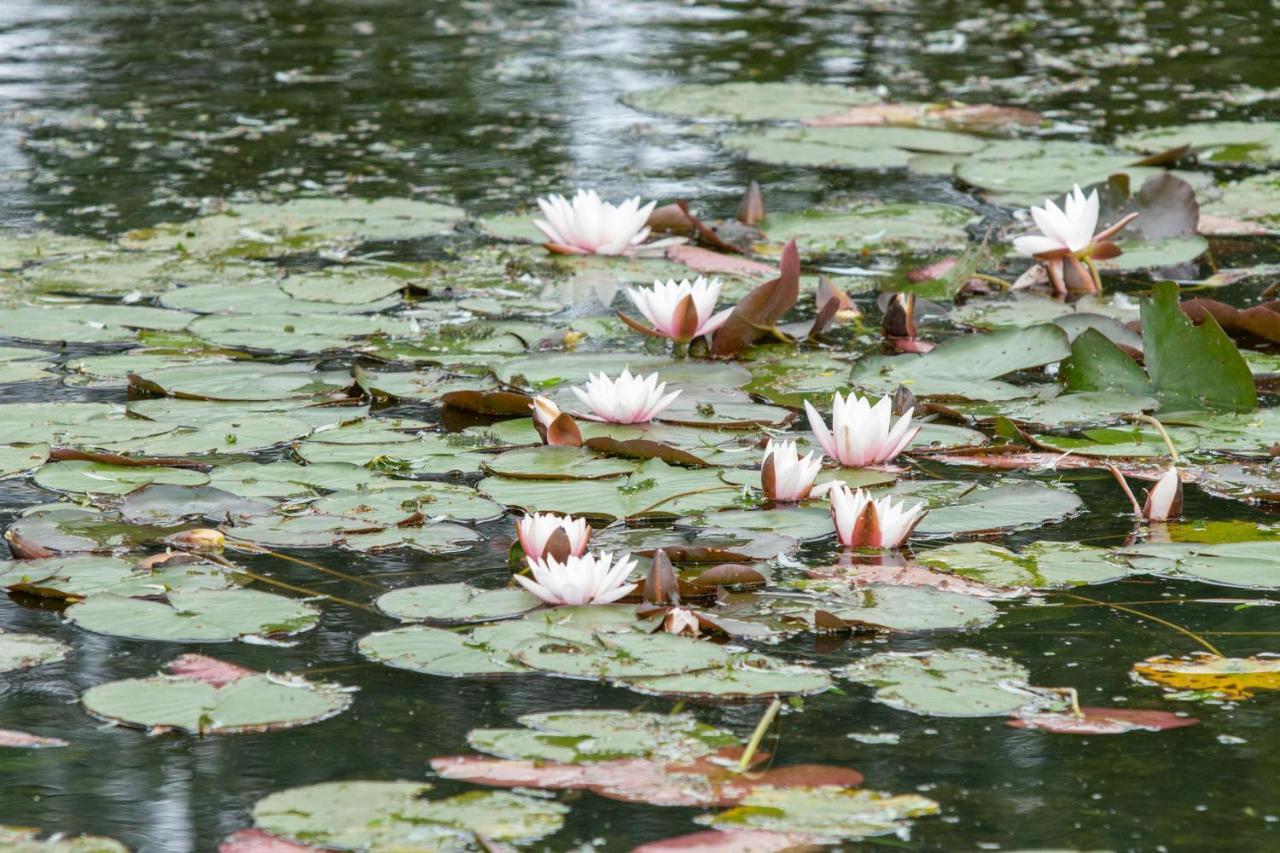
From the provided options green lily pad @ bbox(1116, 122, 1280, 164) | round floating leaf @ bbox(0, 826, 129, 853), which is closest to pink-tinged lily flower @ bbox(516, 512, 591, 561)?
round floating leaf @ bbox(0, 826, 129, 853)

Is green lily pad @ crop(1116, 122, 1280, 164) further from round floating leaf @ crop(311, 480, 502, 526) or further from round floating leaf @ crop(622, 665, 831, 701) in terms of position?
round floating leaf @ crop(622, 665, 831, 701)

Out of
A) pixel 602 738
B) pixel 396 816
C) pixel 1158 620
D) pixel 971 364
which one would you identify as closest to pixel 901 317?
pixel 971 364

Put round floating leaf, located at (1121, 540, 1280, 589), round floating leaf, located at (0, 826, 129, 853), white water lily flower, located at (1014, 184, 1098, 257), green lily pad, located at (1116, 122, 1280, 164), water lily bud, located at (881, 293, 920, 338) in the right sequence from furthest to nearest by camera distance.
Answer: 1. green lily pad, located at (1116, 122, 1280, 164)
2. white water lily flower, located at (1014, 184, 1098, 257)
3. water lily bud, located at (881, 293, 920, 338)
4. round floating leaf, located at (1121, 540, 1280, 589)
5. round floating leaf, located at (0, 826, 129, 853)

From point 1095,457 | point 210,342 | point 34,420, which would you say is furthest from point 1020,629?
point 210,342

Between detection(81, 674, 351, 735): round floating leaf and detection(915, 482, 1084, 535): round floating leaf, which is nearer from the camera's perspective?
detection(81, 674, 351, 735): round floating leaf

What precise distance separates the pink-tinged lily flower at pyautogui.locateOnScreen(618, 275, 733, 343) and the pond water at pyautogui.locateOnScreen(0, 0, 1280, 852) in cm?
14

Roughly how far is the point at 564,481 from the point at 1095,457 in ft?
3.16

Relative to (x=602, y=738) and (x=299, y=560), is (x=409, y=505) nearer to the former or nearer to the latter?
(x=299, y=560)

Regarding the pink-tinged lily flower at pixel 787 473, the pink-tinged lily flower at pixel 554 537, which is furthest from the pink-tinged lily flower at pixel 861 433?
the pink-tinged lily flower at pixel 554 537

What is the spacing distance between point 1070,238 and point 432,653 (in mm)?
2409

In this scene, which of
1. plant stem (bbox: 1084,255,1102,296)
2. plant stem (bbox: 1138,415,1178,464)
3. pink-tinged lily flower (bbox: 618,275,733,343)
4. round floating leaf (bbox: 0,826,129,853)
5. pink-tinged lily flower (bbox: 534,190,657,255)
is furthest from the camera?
pink-tinged lily flower (bbox: 534,190,657,255)

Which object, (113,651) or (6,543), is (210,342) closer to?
(6,543)

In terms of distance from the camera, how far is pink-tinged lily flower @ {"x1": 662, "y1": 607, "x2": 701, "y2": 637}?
2279 millimetres

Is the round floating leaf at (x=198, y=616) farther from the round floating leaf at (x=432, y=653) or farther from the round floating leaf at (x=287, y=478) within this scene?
the round floating leaf at (x=287, y=478)
